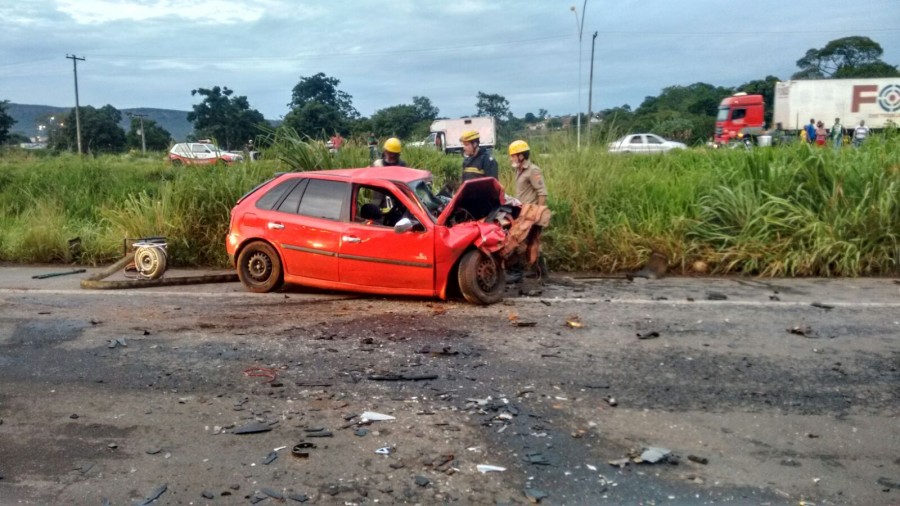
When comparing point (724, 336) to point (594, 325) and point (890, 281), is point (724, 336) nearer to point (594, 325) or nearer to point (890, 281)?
point (594, 325)

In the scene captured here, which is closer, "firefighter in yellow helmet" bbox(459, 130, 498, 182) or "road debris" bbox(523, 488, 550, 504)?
"road debris" bbox(523, 488, 550, 504)

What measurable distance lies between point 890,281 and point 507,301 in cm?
538

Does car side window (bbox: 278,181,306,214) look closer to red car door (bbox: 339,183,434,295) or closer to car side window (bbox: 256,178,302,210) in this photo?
car side window (bbox: 256,178,302,210)

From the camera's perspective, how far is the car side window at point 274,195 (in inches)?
364

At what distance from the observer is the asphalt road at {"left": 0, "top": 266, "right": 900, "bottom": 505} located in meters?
4.13

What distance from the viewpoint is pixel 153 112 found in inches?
2030

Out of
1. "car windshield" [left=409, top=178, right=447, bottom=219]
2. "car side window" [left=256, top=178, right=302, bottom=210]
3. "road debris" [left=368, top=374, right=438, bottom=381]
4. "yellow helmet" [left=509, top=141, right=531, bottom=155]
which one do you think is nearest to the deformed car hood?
"car windshield" [left=409, top=178, right=447, bottom=219]

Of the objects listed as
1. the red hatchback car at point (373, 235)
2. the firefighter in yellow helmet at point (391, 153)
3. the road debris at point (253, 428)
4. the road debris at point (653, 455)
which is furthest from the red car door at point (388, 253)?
the road debris at point (653, 455)

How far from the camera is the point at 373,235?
8477 mm

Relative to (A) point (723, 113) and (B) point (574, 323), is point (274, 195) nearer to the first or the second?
(B) point (574, 323)

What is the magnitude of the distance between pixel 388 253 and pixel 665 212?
5.21m

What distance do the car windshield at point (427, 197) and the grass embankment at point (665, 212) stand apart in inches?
101

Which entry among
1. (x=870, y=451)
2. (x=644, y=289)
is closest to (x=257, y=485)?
(x=870, y=451)

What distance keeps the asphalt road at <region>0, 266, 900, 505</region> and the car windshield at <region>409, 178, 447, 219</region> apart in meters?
1.13
